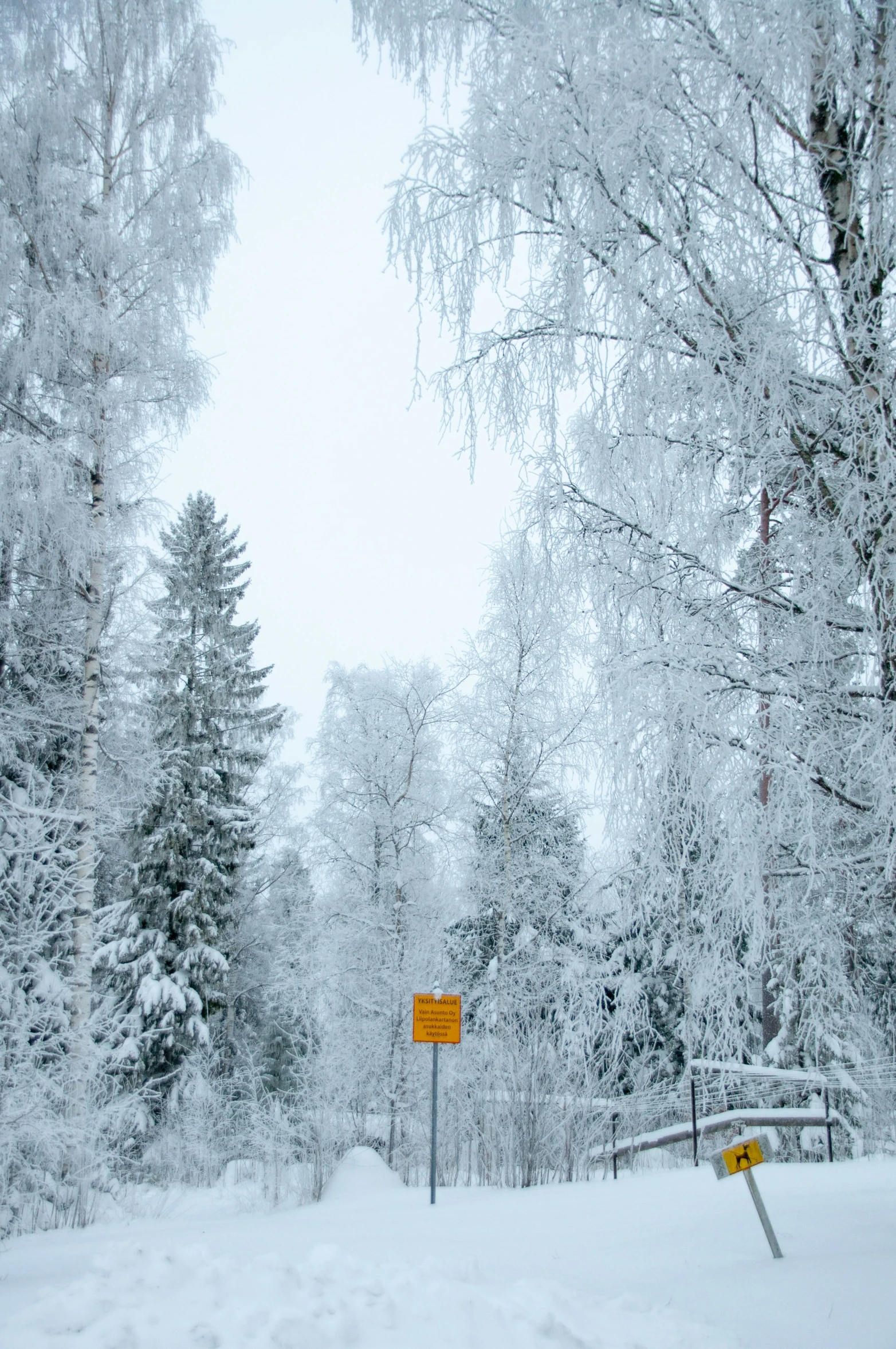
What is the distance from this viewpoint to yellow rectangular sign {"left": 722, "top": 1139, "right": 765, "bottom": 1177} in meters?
3.62

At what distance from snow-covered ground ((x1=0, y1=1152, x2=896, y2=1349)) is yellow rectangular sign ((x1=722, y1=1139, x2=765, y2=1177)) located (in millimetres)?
370

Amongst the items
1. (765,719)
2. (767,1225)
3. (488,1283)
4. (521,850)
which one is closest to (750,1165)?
(767,1225)

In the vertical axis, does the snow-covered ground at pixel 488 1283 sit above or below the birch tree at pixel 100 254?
below

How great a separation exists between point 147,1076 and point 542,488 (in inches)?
586

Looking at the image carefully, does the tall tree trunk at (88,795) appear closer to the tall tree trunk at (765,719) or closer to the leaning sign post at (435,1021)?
the leaning sign post at (435,1021)

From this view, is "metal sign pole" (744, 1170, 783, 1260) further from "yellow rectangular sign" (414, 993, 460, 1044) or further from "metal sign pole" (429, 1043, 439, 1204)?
"yellow rectangular sign" (414, 993, 460, 1044)

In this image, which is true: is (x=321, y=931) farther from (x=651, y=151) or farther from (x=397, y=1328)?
(x=651, y=151)

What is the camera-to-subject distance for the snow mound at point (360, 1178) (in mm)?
7684

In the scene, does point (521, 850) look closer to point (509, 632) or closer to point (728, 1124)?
point (509, 632)

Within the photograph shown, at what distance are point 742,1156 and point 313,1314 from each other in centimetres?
194

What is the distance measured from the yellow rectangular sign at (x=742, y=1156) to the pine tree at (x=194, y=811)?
11142mm

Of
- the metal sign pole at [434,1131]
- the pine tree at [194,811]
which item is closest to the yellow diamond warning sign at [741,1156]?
the metal sign pole at [434,1131]

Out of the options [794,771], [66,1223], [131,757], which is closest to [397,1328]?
[794,771]

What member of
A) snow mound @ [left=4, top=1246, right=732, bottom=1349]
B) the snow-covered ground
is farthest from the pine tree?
snow mound @ [left=4, top=1246, right=732, bottom=1349]
